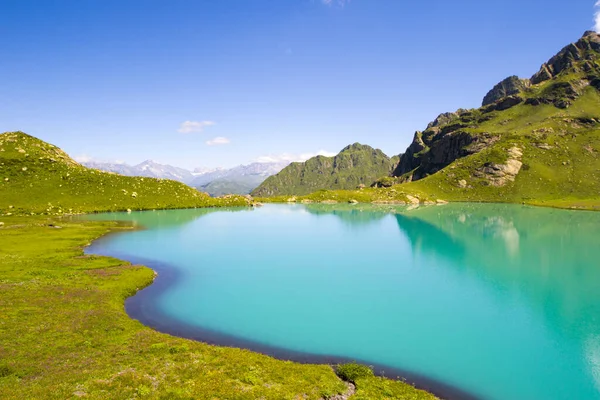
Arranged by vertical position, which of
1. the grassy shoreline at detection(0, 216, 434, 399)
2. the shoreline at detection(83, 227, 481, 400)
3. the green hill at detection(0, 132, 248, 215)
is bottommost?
the shoreline at detection(83, 227, 481, 400)

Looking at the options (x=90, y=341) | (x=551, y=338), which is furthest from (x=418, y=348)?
(x=90, y=341)

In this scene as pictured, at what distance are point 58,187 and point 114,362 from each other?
507ft

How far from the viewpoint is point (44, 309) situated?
3322 cm

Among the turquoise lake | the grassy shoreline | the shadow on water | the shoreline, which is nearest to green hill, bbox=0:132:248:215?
the turquoise lake

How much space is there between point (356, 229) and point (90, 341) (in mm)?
91624

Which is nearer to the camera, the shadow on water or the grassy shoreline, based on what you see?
the grassy shoreline

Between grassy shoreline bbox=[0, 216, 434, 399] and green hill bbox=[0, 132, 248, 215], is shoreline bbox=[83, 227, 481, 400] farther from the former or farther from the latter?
green hill bbox=[0, 132, 248, 215]

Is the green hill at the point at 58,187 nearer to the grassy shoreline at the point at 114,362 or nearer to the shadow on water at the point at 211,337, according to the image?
the shadow on water at the point at 211,337

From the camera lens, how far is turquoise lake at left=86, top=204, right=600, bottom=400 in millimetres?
27078

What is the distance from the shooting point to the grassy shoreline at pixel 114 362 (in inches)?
790

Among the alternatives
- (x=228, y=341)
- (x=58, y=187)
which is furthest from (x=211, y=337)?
(x=58, y=187)

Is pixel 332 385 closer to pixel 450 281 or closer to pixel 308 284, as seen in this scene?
pixel 308 284

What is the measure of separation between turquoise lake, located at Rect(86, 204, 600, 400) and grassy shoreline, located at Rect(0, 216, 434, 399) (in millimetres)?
5357

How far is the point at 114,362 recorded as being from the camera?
23.7m
